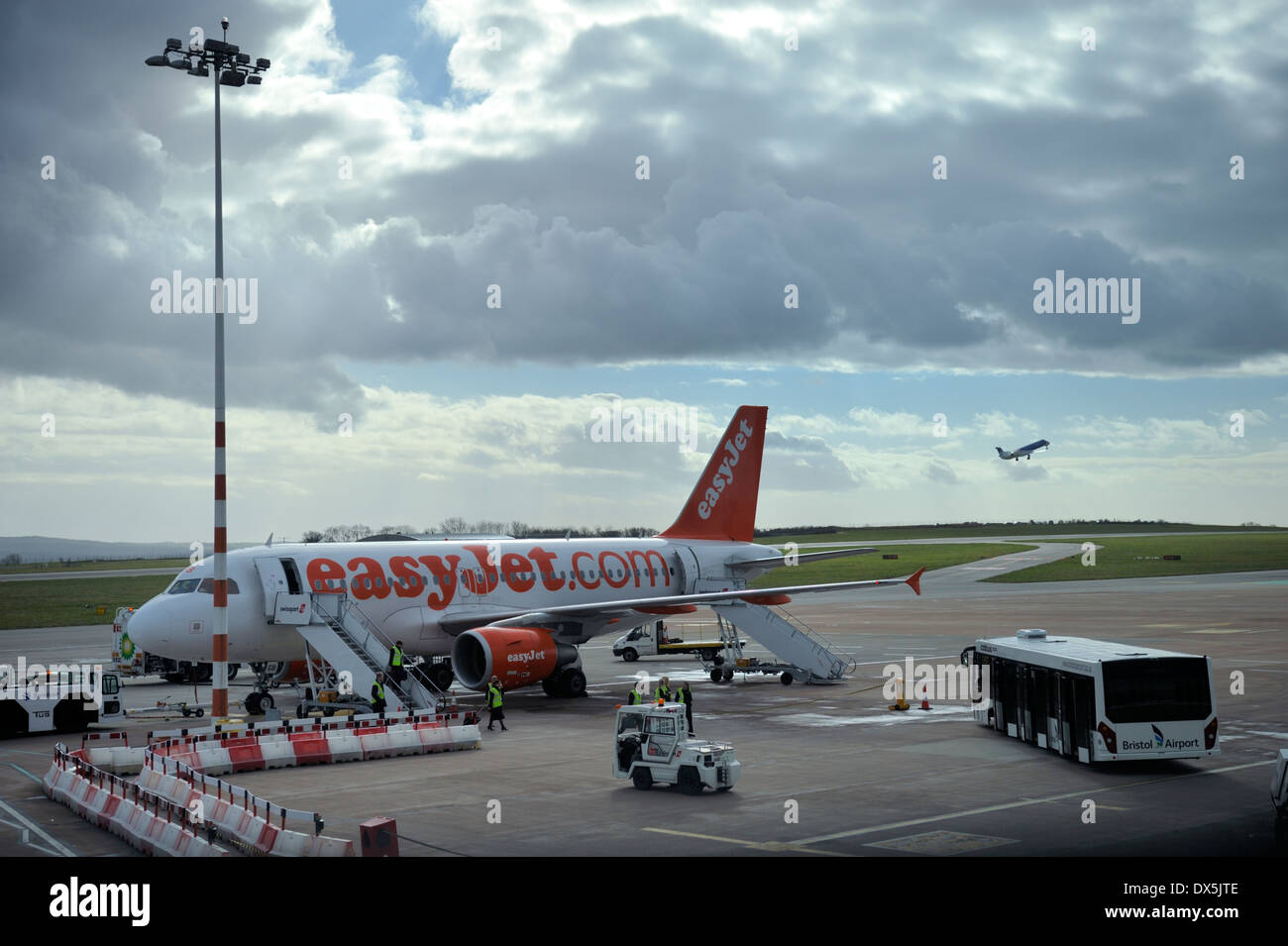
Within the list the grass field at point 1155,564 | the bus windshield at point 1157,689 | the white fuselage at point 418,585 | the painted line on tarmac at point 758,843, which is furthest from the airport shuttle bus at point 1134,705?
the grass field at point 1155,564

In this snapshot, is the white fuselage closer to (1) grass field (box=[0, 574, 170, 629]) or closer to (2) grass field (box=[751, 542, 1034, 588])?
(2) grass field (box=[751, 542, 1034, 588])

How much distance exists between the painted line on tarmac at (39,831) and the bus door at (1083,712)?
2078 centimetres

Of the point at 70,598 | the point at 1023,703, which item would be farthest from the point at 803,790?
the point at 70,598

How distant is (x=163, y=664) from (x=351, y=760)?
88.8ft

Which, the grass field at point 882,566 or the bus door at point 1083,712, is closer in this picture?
the bus door at point 1083,712

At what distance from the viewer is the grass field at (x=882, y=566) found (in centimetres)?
12281

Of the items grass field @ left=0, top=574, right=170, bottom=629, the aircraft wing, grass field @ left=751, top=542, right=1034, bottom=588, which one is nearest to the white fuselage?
the aircraft wing

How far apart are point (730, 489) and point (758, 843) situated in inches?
1389

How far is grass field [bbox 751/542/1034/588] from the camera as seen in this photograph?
403 feet

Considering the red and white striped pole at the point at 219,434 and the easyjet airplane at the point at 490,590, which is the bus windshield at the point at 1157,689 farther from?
the red and white striped pole at the point at 219,434

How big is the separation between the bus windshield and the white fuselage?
21.6m

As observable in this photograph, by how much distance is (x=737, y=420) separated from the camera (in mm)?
55969

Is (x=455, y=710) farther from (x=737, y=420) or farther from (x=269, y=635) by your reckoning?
(x=737, y=420)
